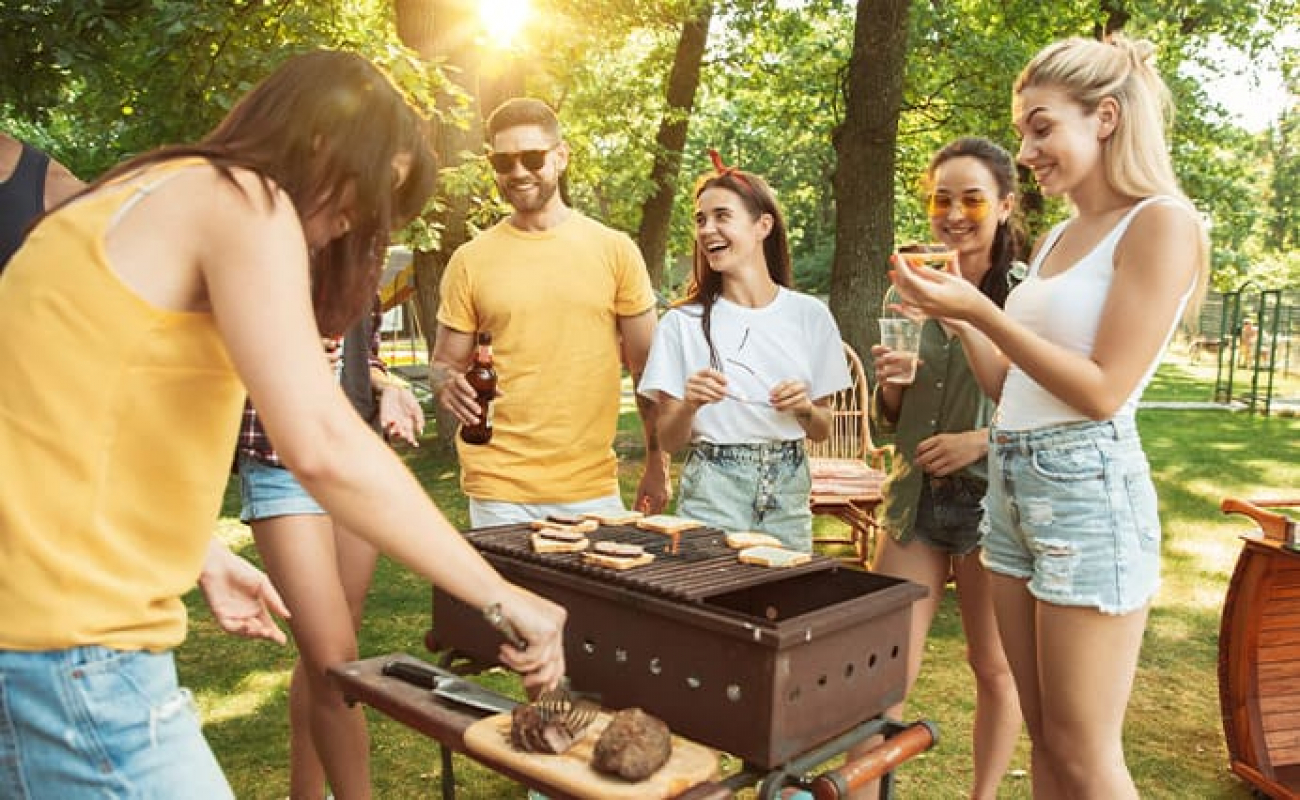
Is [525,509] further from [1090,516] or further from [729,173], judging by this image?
[1090,516]

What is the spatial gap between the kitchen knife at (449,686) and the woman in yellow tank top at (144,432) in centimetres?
74

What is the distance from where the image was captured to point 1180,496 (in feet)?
33.2

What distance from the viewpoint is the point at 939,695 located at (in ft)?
17.1

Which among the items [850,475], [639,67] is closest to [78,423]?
[850,475]

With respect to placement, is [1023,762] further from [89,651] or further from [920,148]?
[920,148]

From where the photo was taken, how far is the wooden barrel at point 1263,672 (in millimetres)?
3844

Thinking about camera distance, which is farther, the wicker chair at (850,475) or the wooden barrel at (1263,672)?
the wicker chair at (850,475)

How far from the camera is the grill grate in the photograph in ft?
7.57

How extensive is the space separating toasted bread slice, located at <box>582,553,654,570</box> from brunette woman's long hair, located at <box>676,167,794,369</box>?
120 cm

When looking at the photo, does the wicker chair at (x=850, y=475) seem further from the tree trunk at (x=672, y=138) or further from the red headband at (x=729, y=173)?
the tree trunk at (x=672, y=138)

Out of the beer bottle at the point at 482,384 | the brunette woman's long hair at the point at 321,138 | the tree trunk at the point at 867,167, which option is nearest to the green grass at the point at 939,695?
the beer bottle at the point at 482,384

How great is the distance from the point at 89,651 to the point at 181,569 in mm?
183

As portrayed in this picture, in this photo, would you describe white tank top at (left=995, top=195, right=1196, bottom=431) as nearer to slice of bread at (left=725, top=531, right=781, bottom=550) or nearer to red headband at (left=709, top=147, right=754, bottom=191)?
slice of bread at (left=725, top=531, right=781, bottom=550)

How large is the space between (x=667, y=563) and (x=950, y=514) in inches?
51.2
